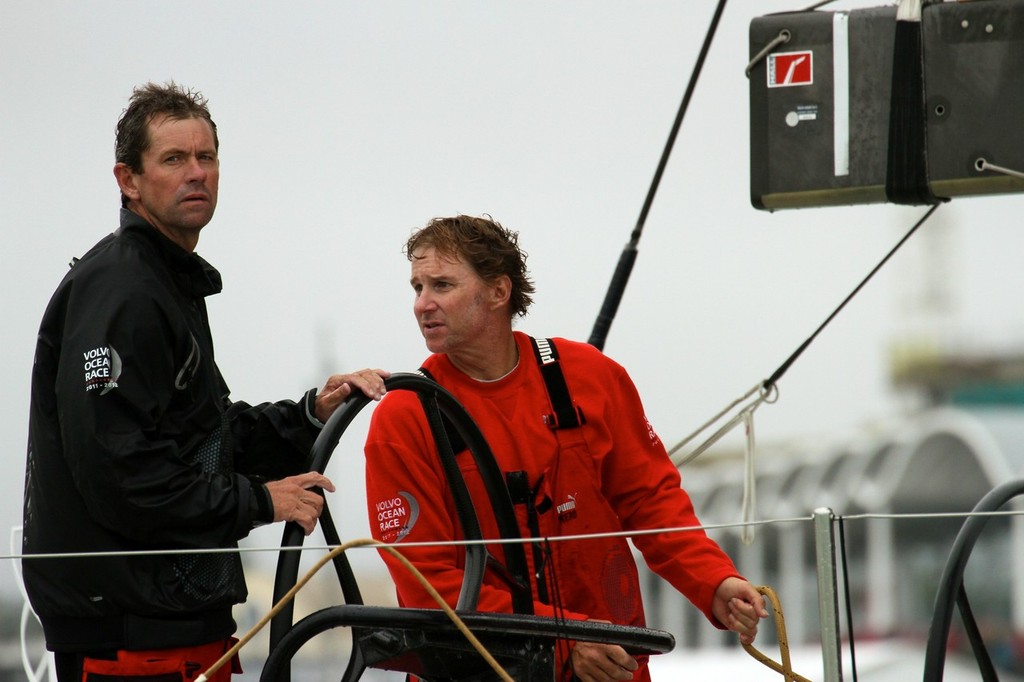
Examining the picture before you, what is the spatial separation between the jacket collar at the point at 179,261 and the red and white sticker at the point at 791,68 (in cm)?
100

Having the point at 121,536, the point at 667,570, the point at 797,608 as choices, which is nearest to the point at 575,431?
the point at 667,570

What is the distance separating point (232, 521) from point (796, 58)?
47.5 inches

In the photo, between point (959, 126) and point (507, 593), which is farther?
point (959, 126)

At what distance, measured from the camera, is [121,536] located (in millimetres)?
1650

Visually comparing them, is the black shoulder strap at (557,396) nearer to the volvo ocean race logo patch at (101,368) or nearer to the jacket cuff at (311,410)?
the jacket cuff at (311,410)

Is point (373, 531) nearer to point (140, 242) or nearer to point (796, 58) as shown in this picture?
point (140, 242)

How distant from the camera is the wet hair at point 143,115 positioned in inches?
70.4

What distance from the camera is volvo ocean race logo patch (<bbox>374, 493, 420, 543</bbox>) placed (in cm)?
179

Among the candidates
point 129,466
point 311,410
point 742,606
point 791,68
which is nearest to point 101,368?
point 129,466

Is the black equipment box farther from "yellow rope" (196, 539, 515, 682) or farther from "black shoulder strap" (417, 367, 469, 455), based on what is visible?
"yellow rope" (196, 539, 515, 682)

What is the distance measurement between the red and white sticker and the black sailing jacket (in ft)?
3.43

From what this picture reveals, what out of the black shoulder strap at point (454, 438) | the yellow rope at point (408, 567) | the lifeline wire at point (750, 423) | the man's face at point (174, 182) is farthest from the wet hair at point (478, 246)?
the lifeline wire at point (750, 423)

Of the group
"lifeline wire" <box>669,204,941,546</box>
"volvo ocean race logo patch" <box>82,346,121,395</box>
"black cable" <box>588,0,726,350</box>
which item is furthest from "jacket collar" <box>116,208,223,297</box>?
"lifeline wire" <box>669,204,941,546</box>

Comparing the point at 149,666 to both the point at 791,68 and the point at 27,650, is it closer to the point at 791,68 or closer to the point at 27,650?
the point at 27,650
